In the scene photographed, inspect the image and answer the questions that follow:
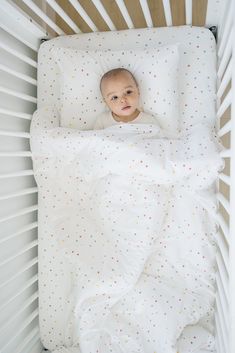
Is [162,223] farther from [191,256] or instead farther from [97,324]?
[97,324]

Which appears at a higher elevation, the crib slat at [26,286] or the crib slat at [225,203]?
the crib slat at [225,203]

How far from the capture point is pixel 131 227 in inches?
56.2

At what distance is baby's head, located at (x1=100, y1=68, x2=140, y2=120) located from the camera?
140 centimetres

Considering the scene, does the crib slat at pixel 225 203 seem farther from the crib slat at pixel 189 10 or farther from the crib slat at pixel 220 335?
the crib slat at pixel 189 10

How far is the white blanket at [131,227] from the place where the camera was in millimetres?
1335

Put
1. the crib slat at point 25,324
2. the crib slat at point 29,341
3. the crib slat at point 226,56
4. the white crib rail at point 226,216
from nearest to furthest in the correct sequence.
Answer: the white crib rail at point 226,216 < the crib slat at point 226,56 < the crib slat at point 25,324 < the crib slat at point 29,341

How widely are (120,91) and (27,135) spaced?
14.8 inches

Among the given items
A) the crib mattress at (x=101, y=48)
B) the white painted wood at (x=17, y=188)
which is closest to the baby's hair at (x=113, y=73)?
the crib mattress at (x=101, y=48)

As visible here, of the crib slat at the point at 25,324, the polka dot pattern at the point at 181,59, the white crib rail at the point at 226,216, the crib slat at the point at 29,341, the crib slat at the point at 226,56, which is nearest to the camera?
the white crib rail at the point at 226,216

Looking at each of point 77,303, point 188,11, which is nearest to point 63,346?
point 77,303

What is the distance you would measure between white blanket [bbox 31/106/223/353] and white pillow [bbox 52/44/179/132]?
0.08 m

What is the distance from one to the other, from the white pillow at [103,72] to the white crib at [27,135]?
0.39ft

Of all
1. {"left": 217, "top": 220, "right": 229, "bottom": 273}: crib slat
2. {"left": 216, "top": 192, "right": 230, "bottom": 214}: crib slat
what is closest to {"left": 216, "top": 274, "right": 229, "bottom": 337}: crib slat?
{"left": 217, "top": 220, "right": 229, "bottom": 273}: crib slat

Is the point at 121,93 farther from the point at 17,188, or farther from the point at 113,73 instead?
the point at 17,188
